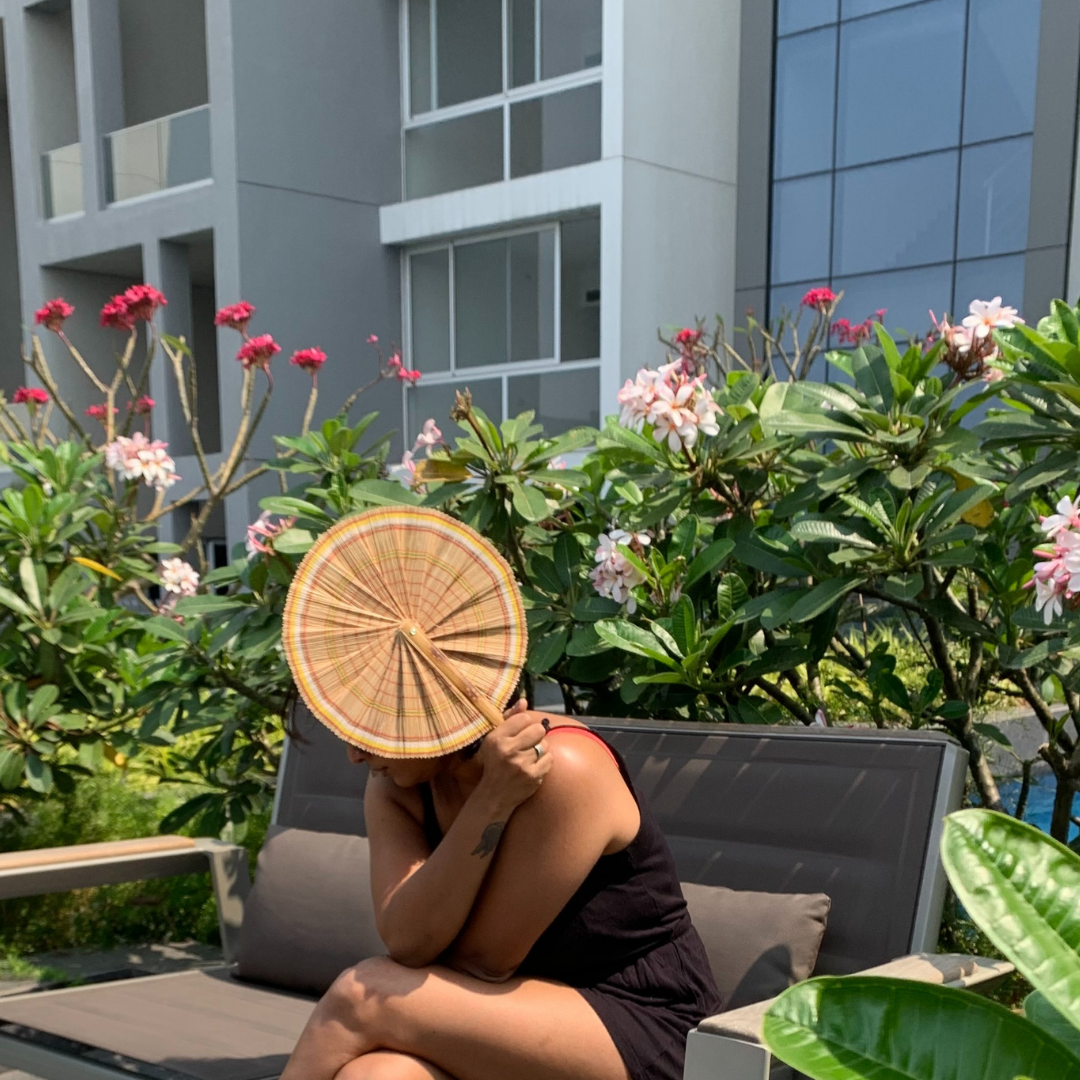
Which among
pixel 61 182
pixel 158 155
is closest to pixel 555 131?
pixel 158 155

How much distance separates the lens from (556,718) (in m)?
2.04

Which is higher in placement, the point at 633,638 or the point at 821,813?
the point at 633,638

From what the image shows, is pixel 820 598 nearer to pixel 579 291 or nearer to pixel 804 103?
pixel 579 291

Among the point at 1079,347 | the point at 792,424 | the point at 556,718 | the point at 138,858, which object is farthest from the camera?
the point at 138,858

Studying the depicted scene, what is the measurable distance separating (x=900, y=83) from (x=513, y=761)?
12.4m

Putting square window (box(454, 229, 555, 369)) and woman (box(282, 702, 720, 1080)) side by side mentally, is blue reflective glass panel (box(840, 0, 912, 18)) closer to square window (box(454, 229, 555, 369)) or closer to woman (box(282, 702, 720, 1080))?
square window (box(454, 229, 555, 369))

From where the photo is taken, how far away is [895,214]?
41.2ft

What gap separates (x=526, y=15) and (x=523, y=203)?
215cm

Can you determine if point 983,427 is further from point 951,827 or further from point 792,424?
point 951,827

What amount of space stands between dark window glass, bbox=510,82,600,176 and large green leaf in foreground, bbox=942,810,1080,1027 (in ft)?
40.8

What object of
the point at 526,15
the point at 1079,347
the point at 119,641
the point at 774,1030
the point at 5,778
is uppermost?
the point at 526,15

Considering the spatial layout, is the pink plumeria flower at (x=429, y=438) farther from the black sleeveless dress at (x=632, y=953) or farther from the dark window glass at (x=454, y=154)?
the dark window glass at (x=454, y=154)

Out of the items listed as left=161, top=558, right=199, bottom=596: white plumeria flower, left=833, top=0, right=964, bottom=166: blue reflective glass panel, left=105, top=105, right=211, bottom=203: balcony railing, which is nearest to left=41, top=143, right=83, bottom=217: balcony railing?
left=105, top=105, right=211, bottom=203: balcony railing

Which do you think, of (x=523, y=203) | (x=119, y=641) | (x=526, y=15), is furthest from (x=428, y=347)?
(x=119, y=641)
